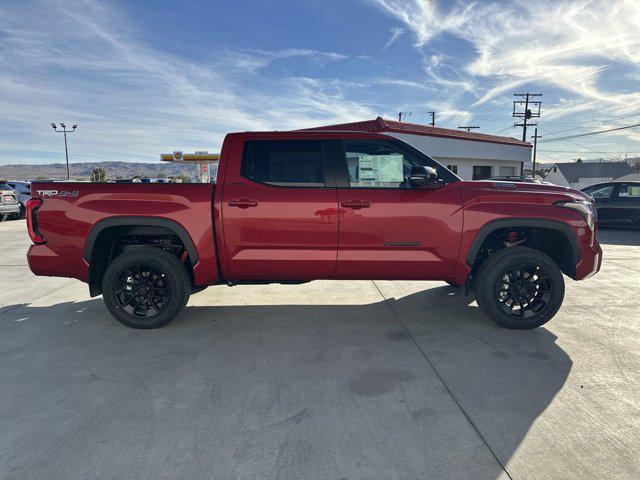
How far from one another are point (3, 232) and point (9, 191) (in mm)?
3873

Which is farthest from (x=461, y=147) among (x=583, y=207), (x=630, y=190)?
(x=583, y=207)

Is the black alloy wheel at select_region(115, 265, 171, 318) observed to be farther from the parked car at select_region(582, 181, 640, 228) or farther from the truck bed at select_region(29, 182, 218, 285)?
the parked car at select_region(582, 181, 640, 228)

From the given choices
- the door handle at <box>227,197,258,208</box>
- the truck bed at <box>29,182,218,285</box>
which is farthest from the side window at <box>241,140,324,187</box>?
the truck bed at <box>29,182,218,285</box>

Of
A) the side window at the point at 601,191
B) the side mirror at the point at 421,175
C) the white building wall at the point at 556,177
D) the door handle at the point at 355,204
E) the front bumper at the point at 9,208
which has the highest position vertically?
the white building wall at the point at 556,177

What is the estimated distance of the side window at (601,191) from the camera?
1161cm

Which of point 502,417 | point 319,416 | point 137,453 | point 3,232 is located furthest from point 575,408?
A: point 3,232

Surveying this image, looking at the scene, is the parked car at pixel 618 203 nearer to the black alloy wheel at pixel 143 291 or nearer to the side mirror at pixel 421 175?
the side mirror at pixel 421 175

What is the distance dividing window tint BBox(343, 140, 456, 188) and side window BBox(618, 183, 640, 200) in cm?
1061

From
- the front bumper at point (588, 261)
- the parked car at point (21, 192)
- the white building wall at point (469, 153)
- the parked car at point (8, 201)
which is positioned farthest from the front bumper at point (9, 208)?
the white building wall at point (469, 153)

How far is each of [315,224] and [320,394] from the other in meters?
1.65

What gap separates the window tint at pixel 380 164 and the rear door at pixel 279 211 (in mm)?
292

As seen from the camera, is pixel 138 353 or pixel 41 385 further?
pixel 138 353

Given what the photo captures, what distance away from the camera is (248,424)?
248 cm

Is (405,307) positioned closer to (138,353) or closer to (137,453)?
(138,353)
